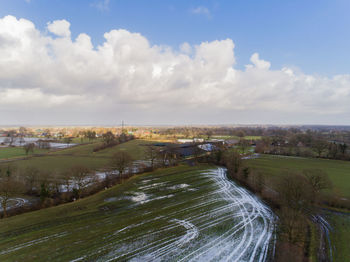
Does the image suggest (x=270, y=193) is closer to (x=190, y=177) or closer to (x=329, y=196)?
(x=329, y=196)

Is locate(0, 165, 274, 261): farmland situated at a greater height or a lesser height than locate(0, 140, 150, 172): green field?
greater

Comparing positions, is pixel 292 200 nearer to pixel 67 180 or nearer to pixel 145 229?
pixel 145 229

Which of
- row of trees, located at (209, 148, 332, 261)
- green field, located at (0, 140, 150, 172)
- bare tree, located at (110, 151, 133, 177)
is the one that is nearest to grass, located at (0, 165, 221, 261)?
bare tree, located at (110, 151, 133, 177)

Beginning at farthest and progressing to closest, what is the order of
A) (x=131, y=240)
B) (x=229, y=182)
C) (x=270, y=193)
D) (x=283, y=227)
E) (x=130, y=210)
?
(x=229, y=182) → (x=270, y=193) → (x=130, y=210) → (x=283, y=227) → (x=131, y=240)

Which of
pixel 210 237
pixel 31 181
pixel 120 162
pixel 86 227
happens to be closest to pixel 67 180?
pixel 31 181

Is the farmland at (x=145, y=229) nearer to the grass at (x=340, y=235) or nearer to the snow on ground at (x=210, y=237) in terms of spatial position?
the snow on ground at (x=210, y=237)

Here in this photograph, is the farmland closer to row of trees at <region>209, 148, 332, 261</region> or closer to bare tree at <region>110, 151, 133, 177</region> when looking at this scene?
row of trees at <region>209, 148, 332, 261</region>

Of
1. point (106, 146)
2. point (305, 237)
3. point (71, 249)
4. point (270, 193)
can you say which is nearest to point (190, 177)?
point (270, 193)
